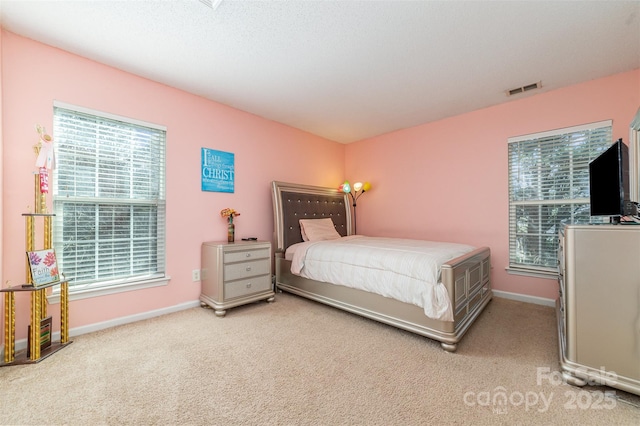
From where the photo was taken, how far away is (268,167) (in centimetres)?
372

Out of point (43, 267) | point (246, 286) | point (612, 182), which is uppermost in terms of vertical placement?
point (612, 182)

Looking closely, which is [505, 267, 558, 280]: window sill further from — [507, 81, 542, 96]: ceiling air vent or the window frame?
the window frame

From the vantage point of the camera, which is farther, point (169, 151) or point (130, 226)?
point (169, 151)

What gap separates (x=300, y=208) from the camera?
12.5 feet

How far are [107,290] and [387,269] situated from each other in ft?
8.37

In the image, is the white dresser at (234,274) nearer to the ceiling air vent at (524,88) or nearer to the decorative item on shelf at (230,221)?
the decorative item on shelf at (230,221)

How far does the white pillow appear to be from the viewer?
11.9ft

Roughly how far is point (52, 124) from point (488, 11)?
343 cm

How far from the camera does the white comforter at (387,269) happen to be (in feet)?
6.61

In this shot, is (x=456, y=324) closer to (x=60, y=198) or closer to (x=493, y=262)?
(x=493, y=262)

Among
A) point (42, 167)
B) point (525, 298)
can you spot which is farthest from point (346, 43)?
point (525, 298)

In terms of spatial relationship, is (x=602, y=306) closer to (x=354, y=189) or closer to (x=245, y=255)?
(x=245, y=255)

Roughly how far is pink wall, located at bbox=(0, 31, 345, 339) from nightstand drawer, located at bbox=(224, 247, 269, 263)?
50 cm

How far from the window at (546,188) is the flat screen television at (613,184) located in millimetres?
948
